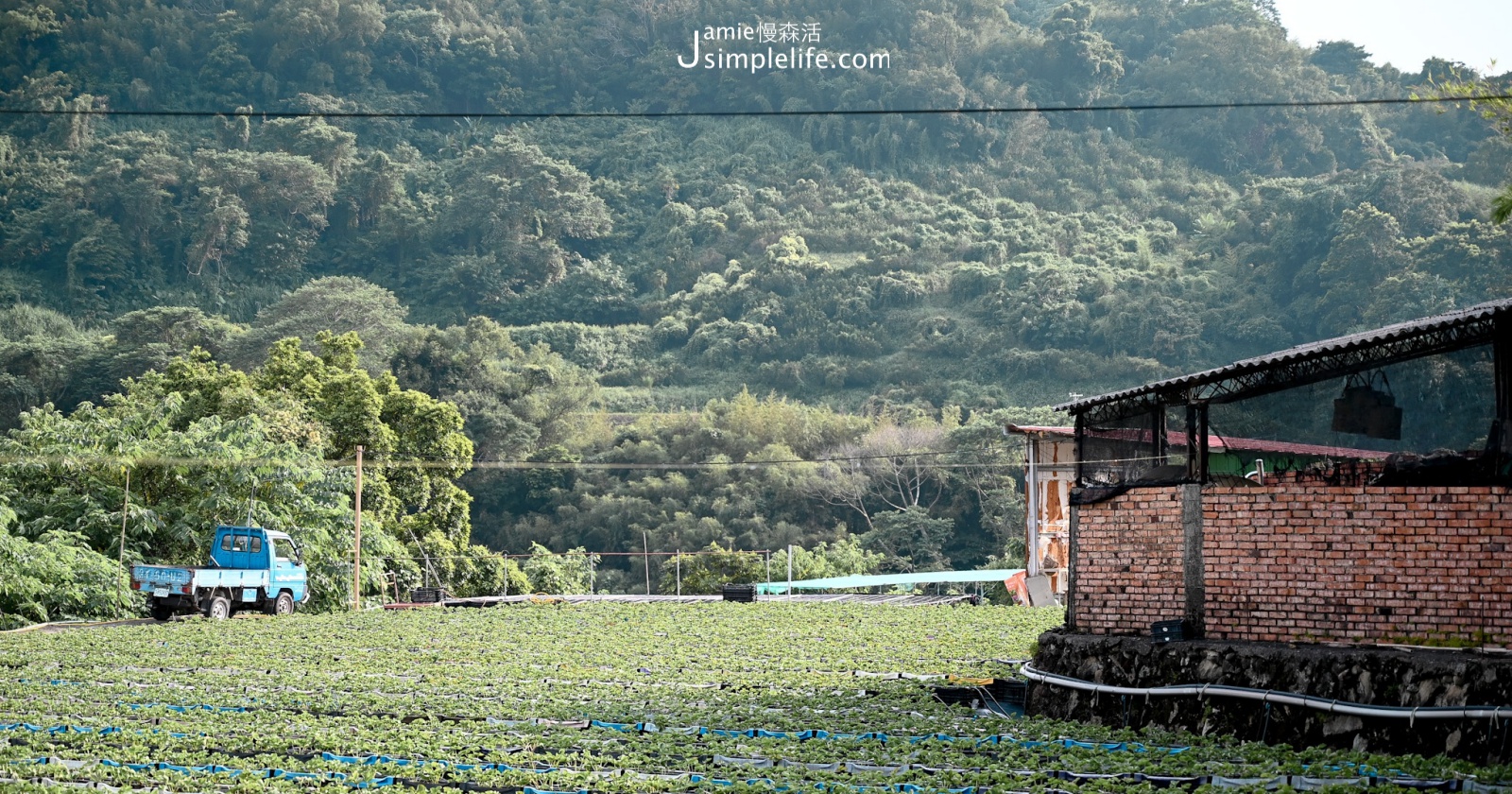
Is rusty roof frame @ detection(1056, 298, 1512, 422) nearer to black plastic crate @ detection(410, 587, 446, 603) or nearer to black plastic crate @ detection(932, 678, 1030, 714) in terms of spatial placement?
black plastic crate @ detection(932, 678, 1030, 714)

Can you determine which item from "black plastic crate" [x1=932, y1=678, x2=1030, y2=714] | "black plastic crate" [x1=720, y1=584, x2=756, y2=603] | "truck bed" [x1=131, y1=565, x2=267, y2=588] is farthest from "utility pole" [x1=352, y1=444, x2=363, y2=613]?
"black plastic crate" [x1=932, y1=678, x2=1030, y2=714]

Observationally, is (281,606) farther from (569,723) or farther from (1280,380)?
(1280,380)

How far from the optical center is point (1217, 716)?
10.6 metres

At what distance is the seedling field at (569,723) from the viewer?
8961mm

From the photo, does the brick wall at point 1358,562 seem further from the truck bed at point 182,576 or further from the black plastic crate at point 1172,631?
the truck bed at point 182,576

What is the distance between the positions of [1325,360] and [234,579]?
18.6 metres

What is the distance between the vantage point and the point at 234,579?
2402cm

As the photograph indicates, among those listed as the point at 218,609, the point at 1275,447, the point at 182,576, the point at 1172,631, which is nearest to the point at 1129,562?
the point at 1172,631

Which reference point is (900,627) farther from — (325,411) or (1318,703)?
(325,411)

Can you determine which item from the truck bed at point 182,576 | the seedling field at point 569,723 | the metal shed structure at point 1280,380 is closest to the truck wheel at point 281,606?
the truck bed at point 182,576

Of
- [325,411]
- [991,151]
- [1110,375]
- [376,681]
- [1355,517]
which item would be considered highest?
[991,151]

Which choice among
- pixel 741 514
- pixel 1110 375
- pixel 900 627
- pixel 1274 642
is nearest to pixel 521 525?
pixel 741 514

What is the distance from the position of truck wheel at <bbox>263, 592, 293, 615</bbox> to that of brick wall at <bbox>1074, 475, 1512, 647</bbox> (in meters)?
17.3

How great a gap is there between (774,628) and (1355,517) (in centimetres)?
1250
